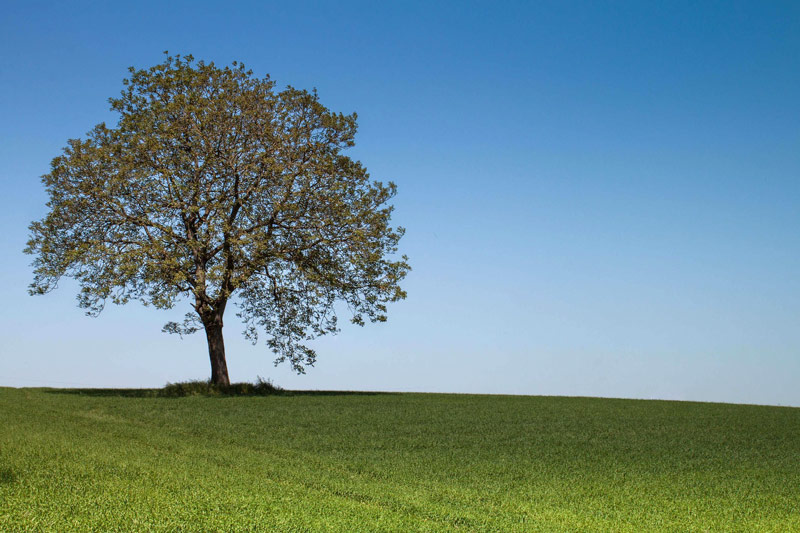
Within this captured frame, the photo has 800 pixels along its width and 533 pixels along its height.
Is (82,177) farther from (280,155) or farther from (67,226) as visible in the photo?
(280,155)

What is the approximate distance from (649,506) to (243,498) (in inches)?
201

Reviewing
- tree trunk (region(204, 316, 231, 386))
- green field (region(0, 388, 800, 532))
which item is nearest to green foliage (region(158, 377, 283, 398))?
tree trunk (region(204, 316, 231, 386))

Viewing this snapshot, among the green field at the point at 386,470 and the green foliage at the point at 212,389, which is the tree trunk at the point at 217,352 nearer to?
the green foliage at the point at 212,389

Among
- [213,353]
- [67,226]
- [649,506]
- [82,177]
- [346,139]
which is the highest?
[346,139]

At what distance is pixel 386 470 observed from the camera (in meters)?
10.5

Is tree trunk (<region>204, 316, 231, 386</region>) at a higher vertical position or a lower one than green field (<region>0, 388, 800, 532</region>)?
higher

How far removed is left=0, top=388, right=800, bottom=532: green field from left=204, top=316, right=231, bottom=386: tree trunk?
18.8ft

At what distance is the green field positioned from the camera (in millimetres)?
7297

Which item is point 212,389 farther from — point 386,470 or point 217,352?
point 386,470

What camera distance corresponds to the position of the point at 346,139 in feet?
85.5

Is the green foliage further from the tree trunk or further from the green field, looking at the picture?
the green field

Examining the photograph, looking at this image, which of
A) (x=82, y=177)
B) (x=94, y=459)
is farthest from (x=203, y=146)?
(x=94, y=459)

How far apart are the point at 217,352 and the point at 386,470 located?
16.5 meters

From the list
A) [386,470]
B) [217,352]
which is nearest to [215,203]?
[217,352]
